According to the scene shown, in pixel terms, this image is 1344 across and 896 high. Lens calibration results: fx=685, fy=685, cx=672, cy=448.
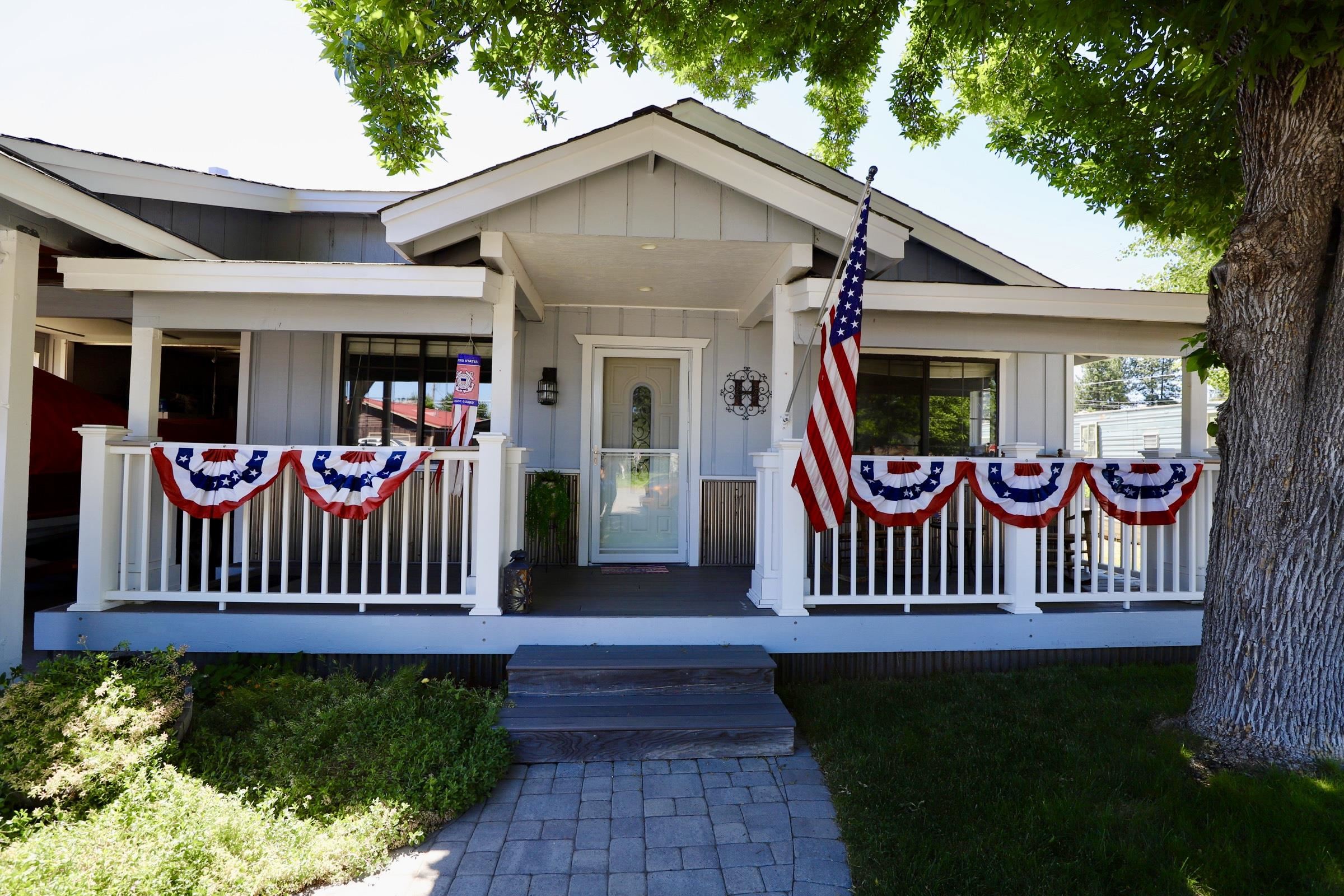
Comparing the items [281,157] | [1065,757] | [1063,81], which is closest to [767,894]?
[1065,757]

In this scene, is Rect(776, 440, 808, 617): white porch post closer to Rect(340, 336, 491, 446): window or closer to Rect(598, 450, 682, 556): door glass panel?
Rect(598, 450, 682, 556): door glass panel

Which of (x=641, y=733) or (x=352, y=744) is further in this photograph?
(x=641, y=733)

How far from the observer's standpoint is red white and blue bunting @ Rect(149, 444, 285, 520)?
4020mm

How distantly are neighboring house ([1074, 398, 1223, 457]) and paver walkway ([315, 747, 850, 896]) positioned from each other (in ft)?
52.7

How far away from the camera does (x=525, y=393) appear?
20.3ft

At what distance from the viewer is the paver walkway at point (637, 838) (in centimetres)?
232

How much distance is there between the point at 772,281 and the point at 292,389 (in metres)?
4.24

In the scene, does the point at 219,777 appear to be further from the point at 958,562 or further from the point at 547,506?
the point at 958,562

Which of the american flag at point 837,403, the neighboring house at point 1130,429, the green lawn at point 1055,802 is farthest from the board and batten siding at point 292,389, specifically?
the neighboring house at point 1130,429

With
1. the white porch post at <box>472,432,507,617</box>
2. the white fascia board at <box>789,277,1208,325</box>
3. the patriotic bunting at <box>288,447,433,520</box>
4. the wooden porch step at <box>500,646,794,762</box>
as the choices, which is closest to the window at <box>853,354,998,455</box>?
the white fascia board at <box>789,277,1208,325</box>

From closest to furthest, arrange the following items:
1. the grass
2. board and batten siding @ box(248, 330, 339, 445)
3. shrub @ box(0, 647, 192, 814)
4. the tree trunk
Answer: the grass → shrub @ box(0, 647, 192, 814) → the tree trunk → board and batten siding @ box(248, 330, 339, 445)

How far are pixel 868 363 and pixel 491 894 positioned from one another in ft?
17.8

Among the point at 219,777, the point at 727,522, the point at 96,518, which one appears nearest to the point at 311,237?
the point at 96,518

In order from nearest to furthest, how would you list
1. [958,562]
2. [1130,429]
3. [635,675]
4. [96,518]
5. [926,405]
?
1. [635,675]
2. [96,518]
3. [958,562]
4. [926,405]
5. [1130,429]
